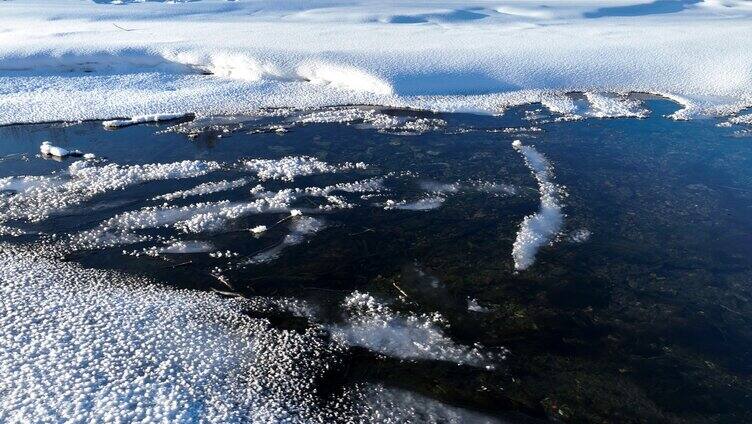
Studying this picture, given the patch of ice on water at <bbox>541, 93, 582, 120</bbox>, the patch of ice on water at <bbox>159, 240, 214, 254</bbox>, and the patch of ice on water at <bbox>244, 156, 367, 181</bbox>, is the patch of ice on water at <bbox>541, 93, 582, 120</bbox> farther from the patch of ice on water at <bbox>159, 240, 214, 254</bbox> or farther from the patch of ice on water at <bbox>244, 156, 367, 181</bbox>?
the patch of ice on water at <bbox>159, 240, 214, 254</bbox>

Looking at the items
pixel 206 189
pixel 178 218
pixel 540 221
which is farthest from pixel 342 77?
pixel 540 221

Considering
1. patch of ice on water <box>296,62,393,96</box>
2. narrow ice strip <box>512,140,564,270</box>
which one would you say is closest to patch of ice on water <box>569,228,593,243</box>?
narrow ice strip <box>512,140,564,270</box>

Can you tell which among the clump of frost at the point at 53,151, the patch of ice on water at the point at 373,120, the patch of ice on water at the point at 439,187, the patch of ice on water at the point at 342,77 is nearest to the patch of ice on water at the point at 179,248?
the patch of ice on water at the point at 439,187

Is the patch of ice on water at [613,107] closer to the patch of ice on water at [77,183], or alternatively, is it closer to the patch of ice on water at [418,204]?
the patch of ice on water at [418,204]

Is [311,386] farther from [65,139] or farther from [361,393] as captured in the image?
[65,139]

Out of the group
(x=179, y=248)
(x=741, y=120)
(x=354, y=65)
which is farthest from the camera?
(x=354, y=65)

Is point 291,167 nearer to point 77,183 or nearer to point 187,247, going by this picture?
point 187,247
